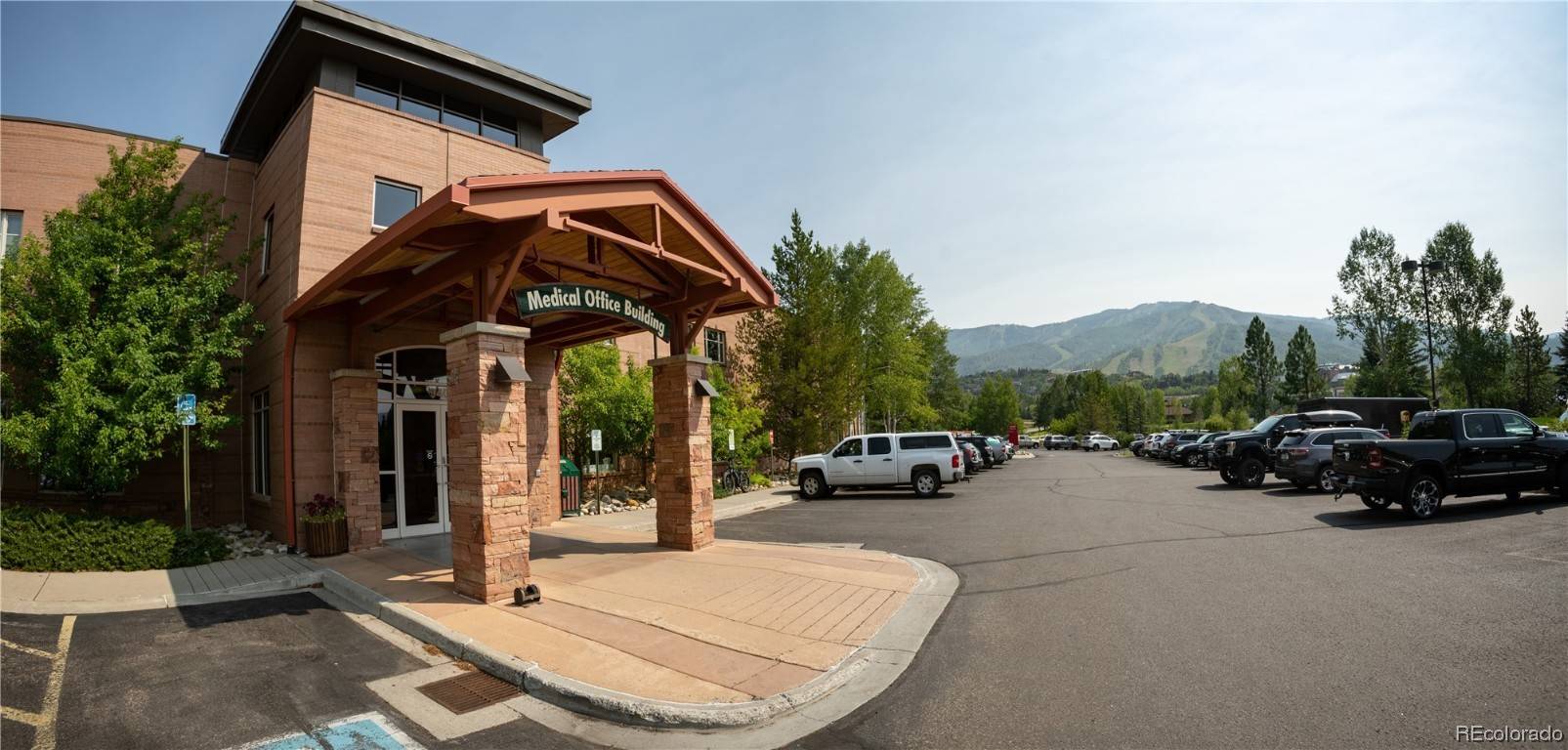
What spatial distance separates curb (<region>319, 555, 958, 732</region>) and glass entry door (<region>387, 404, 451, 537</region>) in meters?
5.45

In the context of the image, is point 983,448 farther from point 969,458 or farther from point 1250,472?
point 1250,472

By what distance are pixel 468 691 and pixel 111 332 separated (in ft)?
31.9

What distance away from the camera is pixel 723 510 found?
1780 centimetres

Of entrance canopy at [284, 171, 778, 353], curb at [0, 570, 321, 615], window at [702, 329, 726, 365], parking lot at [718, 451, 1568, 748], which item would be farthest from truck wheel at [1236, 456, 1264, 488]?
curb at [0, 570, 321, 615]

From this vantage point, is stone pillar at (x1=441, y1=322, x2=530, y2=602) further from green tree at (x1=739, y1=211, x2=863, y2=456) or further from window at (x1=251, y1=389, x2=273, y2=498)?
green tree at (x1=739, y1=211, x2=863, y2=456)

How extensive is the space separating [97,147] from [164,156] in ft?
10.6

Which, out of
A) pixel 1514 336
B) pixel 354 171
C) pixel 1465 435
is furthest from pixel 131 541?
pixel 1514 336

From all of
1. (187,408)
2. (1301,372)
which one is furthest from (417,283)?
(1301,372)

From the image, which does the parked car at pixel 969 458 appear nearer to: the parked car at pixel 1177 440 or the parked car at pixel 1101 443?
the parked car at pixel 1177 440

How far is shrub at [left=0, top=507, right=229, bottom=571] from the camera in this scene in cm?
959

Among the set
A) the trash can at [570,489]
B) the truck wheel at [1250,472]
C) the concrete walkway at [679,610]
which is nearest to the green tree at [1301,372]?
the truck wheel at [1250,472]

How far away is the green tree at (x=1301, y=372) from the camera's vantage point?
72.0 metres

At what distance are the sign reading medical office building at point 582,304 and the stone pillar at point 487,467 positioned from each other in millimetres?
482

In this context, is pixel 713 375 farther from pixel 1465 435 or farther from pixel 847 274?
pixel 847 274
